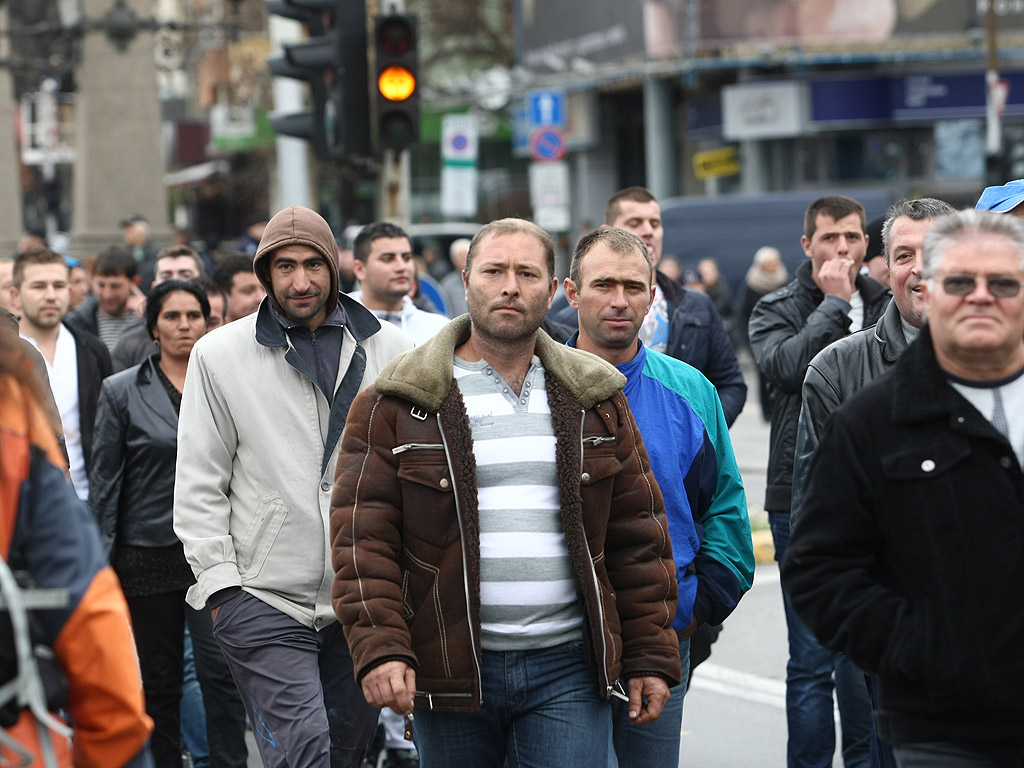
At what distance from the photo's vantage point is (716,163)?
107 feet

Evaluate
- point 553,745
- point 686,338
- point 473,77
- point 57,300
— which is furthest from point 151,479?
point 473,77

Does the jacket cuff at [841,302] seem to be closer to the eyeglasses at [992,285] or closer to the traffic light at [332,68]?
the eyeglasses at [992,285]

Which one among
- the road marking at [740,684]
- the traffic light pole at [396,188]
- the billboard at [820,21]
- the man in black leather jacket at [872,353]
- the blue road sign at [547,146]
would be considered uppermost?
the billboard at [820,21]

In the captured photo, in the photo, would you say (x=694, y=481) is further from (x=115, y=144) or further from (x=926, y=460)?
(x=115, y=144)

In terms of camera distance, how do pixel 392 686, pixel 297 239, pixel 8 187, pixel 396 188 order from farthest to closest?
pixel 8 187
pixel 396 188
pixel 297 239
pixel 392 686

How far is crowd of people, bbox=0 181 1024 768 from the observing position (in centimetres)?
317

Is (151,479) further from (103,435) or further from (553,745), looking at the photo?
(553,745)

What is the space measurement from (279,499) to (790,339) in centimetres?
203

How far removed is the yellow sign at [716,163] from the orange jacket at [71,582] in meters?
30.2

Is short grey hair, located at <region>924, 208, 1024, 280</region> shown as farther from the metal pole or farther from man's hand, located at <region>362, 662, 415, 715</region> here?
the metal pole

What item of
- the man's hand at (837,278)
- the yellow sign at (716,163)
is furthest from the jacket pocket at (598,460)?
the yellow sign at (716,163)

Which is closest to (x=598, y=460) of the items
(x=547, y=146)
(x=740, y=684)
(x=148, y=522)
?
(x=148, y=522)

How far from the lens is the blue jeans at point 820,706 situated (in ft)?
19.5

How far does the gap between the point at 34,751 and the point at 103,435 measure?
3519mm
